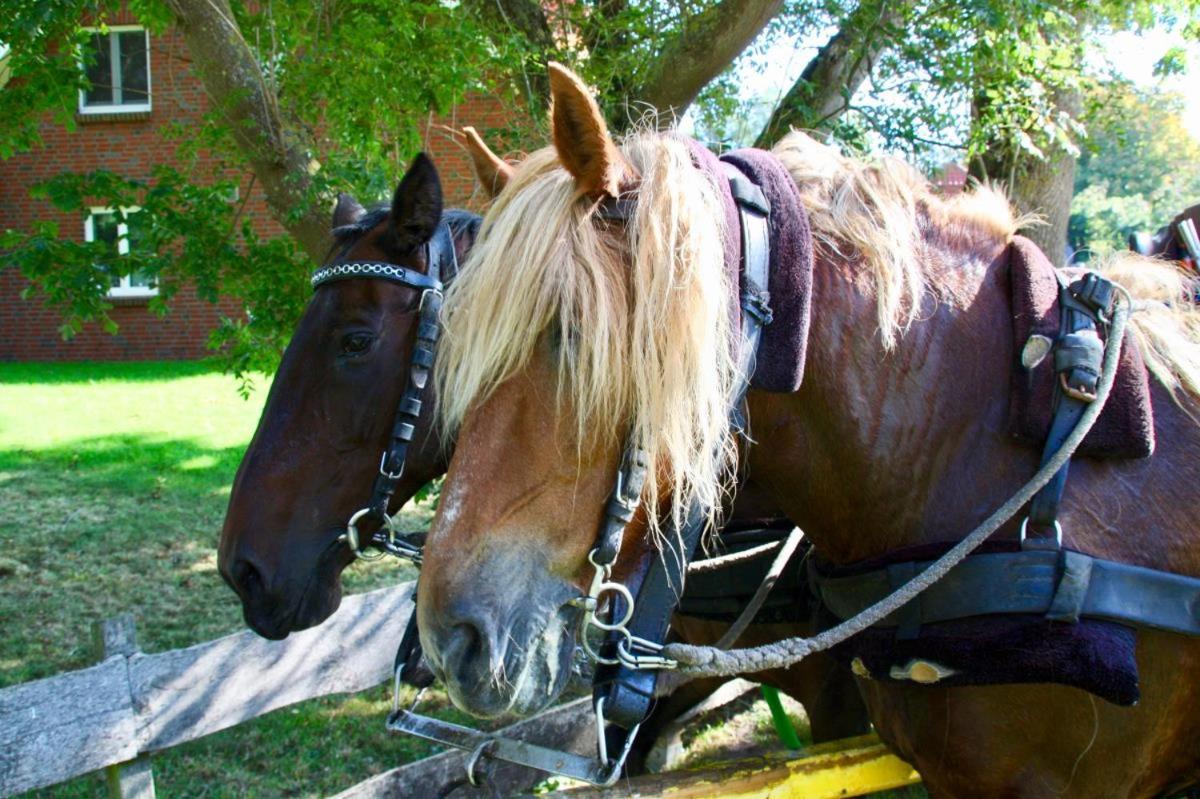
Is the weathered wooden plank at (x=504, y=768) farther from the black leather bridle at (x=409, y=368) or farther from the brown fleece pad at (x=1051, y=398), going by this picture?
the brown fleece pad at (x=1051, y=398)

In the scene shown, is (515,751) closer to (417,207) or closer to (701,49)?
(417,207)

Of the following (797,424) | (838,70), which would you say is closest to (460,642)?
(797,424)

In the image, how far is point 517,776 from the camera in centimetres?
346

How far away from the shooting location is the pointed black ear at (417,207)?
A: 2.59 meters

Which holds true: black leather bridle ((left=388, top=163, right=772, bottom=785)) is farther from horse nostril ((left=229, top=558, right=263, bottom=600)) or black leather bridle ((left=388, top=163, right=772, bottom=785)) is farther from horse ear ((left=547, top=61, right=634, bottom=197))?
horse nostril ((left=229, top=558, right=263, bottom=600))

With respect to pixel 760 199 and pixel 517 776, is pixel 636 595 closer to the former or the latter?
pixel 760 199

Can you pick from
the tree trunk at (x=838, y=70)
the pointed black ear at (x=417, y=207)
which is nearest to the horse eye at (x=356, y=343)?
the pointed black ear at (x=417, y=207)

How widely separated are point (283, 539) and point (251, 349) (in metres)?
2.18

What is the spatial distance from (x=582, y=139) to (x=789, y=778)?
171 cm

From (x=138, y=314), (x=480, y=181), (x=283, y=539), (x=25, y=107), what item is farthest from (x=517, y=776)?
(x=138, y=314)

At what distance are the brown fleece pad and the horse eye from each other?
163 centimetres

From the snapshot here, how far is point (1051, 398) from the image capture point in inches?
65.9

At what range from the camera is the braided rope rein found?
1.61 m

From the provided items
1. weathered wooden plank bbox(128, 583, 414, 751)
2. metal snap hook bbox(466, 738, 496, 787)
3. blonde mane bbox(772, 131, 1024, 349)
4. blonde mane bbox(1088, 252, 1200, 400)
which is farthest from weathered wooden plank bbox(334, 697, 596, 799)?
blonde mane bbox(1088, 252, 1200, 400)
